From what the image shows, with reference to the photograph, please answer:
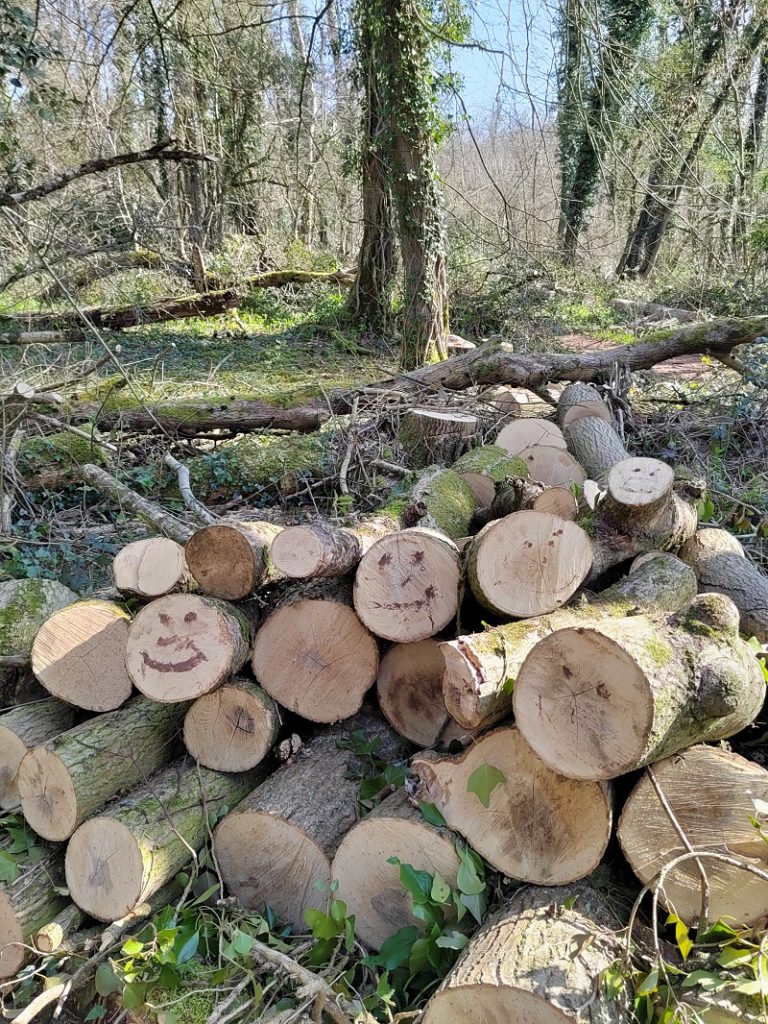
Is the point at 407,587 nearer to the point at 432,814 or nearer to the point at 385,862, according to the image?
the point at 432,814

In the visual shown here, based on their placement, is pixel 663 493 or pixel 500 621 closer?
pixel 500 621

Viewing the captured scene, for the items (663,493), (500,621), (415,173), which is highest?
(415,173)

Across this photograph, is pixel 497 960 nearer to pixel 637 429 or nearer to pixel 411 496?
pixel 411 496

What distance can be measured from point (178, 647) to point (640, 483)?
5.74 feet

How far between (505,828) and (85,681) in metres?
1.49

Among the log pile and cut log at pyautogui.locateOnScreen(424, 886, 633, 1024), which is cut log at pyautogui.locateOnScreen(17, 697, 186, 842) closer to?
the log pile

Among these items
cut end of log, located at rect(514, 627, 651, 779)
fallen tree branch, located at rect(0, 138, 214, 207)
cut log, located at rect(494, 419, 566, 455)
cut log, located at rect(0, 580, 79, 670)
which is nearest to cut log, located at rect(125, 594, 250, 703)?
cut log, located at rect(0, 580, 79, 670)

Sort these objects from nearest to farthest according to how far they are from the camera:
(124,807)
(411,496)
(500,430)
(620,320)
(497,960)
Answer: (497,960)
(124,807)
(411,496)
(500,430)
(620,320)

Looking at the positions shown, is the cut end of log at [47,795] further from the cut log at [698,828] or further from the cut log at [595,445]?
the cut log at [595,445]

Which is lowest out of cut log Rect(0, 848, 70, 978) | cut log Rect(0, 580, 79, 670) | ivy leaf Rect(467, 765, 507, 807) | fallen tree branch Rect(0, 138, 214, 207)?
cut log Rect(0, 848, 70, 978)

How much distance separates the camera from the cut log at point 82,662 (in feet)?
7.26

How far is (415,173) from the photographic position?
708 centimetres

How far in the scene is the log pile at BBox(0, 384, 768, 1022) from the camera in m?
1.53

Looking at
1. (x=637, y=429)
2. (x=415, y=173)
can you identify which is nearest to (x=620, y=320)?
(x=415, y=173)
